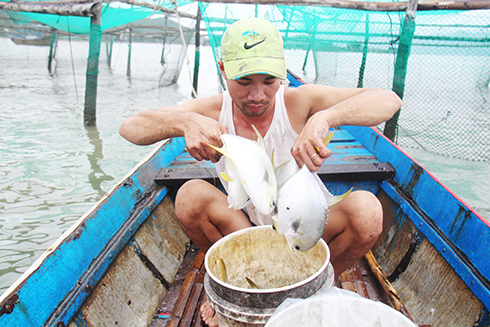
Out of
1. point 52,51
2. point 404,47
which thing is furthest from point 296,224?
point 52,51

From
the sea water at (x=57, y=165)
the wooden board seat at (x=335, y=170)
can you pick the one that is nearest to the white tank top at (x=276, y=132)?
the wooden board seat at (x=335, y=170)

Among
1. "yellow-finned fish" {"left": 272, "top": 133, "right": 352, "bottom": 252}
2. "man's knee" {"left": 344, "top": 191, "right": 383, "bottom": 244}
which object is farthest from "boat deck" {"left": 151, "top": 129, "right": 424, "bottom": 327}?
"yellow-finned fish" {"left": 272, "top": 133, "right": 352, "bottom": 252}

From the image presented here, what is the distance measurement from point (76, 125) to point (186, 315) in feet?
23.9

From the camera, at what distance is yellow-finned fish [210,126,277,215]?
4.77 ft

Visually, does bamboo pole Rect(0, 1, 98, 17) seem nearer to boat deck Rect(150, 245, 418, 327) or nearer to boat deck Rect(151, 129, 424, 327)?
boat deck Rect(151, 129, 424, 327)

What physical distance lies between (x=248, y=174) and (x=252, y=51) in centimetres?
71

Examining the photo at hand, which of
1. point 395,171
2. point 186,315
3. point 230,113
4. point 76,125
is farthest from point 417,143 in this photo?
point 76,125

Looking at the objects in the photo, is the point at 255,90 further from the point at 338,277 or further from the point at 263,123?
the point at 338,277

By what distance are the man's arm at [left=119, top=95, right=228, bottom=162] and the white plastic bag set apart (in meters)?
0.84

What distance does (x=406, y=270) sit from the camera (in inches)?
95.3

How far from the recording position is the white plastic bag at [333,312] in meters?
1.17

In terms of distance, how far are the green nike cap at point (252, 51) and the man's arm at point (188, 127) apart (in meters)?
0.32

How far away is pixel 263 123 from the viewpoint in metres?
2.25

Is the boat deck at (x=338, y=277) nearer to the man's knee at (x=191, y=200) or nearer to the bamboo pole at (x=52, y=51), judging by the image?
the man's knee at (x=191, y=200)
